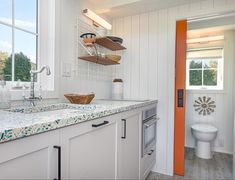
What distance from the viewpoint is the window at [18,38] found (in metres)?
1.23

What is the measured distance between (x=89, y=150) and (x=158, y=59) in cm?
165

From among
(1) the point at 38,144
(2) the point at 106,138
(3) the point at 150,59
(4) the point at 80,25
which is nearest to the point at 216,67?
(3) the point at 150,59

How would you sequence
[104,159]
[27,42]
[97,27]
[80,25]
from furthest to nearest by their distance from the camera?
1. [97,27]
2. [80,25]
3. [27,42]
4. [104,159]

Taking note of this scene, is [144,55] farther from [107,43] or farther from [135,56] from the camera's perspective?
[107,43]

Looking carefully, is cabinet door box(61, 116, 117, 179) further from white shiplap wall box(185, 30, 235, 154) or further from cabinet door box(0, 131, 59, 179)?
white shiplap wall box(185, 30, 235, 154)

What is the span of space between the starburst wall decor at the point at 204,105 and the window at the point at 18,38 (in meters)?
2.77

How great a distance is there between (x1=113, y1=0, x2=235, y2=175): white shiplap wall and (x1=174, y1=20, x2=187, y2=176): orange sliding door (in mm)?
55

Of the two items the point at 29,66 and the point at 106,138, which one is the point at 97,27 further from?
the point at 106,138

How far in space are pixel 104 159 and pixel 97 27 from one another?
1.63m

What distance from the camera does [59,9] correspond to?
61.4 inches

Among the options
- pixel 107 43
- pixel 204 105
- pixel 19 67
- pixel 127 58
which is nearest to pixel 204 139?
pixel 204 105

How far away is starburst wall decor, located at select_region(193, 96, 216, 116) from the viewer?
2984mm

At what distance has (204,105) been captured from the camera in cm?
302

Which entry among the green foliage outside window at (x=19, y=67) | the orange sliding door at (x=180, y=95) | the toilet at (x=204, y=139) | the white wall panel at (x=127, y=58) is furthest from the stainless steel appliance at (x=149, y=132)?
the green foliage outside window at (x=19, y=67)
